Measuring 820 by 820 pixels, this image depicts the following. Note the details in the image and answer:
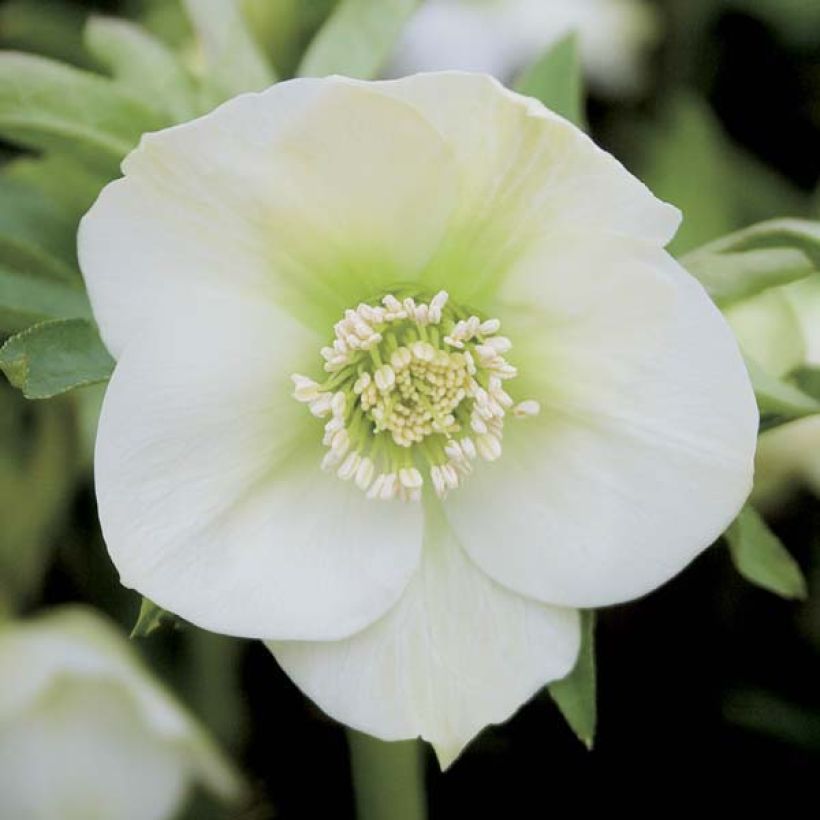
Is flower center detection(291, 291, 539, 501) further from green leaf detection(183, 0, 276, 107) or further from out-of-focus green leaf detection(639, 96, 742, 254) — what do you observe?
out-of-focus green leaf detection(639, 96, 742, 254)

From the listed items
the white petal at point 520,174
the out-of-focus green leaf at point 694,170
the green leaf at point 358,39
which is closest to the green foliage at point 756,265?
the white petal at point 520,174

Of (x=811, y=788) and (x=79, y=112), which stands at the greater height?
(x=79, y=112)

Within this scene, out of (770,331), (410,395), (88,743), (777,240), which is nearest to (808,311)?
(770,331)

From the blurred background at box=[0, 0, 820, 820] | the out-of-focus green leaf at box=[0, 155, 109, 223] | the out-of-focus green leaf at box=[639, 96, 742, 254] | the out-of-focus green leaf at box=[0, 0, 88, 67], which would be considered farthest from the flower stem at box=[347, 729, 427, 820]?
the out-of-focus green leaf at box=[0, 0, 88, 67]

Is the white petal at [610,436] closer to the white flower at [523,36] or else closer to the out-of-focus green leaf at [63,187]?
the out-of-focus green leaf at [63,187]

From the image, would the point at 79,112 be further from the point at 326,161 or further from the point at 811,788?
the point at 811,788

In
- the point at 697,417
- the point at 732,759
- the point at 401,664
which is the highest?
the point at 697,417

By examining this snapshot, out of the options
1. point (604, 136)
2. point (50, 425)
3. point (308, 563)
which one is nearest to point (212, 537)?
point (308, 563)

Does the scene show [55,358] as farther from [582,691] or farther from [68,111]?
[582,691]

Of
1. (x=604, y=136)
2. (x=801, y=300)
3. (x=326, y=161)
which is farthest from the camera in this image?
(x=604, y=136)
